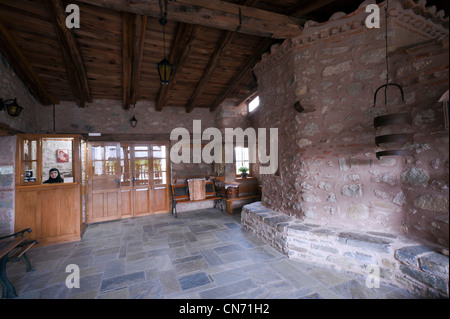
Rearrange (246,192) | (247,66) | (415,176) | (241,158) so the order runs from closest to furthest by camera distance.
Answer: (415,176), (247,66), (246,192), (241,158)

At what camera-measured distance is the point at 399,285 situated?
2.32m

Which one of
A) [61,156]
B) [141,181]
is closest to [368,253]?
[141,181]

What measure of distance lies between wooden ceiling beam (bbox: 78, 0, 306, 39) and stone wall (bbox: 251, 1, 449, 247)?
0.32 meters

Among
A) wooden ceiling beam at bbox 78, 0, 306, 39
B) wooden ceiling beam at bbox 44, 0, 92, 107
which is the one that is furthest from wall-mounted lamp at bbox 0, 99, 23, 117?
wooden ceiling beam at bbox 78, 0, 306, 39

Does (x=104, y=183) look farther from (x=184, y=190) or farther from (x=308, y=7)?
(x=308, y=7)

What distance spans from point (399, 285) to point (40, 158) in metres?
6.20

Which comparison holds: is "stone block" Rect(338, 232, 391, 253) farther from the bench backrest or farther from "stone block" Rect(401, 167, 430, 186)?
the bench backrest

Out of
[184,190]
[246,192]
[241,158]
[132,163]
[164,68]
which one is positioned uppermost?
[164,68]

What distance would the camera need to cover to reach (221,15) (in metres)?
3.01

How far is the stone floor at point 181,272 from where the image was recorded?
2.32 meters

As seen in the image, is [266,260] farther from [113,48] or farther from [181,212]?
[113,48]

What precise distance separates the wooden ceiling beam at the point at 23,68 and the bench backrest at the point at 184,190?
3.80 m

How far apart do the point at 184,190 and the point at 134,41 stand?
156 inches

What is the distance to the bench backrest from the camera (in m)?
5.88
